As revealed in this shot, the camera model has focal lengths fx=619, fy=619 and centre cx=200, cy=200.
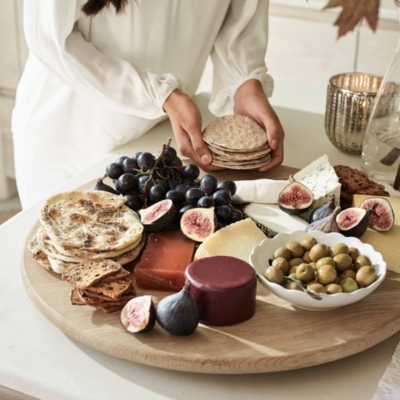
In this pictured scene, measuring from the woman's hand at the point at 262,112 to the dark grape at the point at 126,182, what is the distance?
1.29 feet

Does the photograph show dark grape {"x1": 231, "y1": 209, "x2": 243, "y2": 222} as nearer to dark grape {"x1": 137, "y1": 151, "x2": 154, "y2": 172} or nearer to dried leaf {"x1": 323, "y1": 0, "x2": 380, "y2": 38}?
dark grape {"x1": 137, "y1": 151, "x2": 154, "y2": 172}

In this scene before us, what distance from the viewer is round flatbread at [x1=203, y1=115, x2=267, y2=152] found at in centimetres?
163

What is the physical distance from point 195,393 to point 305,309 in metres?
0.26

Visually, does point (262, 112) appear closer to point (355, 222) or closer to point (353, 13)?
point (355, 222)

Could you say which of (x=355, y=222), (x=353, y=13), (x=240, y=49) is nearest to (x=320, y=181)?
(x=355, y=222)

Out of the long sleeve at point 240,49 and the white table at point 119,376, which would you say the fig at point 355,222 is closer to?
the white table at point 119,376

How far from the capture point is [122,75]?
1722 millimetres

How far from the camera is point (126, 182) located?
140cm

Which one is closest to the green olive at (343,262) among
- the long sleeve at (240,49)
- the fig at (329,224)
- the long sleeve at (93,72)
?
the fig at (329,224)

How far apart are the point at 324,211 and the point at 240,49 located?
0.84 metres

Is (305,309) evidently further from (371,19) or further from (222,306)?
(371,19)

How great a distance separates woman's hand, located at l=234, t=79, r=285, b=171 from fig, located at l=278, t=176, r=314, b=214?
23cm

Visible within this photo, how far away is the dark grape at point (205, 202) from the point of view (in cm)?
133

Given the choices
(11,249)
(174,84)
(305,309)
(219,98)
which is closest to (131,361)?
(305,309)
